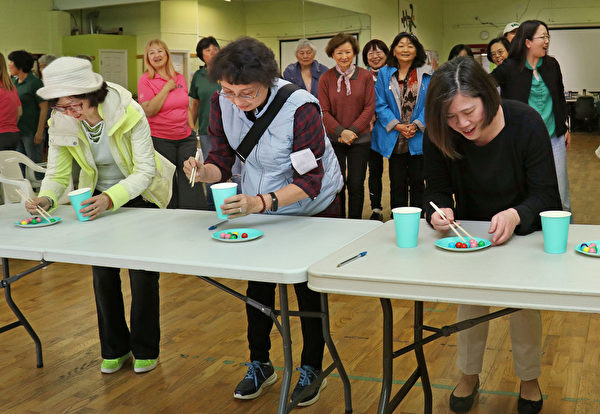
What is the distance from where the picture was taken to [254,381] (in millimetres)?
2504

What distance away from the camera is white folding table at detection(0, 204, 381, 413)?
178 centimetres

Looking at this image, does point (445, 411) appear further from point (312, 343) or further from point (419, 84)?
point (419, 84)

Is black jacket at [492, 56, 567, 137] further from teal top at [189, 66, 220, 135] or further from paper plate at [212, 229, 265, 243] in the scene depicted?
paper plate at [212, 229, 265, 243]

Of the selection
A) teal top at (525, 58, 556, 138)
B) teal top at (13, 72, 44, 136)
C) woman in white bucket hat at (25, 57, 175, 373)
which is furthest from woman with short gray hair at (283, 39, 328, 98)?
woman in white bucket hat at (25, 57, 175, 373)

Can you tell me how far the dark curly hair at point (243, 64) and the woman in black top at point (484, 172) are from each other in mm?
527

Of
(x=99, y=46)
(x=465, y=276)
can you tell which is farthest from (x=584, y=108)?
(x=465, y=276)

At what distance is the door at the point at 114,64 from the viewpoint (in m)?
7.23

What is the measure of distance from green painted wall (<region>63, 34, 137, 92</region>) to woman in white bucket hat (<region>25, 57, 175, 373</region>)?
4.73m

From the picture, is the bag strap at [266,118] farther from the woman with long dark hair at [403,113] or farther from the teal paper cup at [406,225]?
the woman with long dark hair at [403,113]

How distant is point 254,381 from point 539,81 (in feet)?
8.40

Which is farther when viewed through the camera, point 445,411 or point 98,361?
point 98,361

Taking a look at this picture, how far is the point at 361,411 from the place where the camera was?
237 centimetres

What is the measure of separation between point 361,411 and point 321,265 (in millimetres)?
874

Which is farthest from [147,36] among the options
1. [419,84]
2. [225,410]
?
[225,410]
